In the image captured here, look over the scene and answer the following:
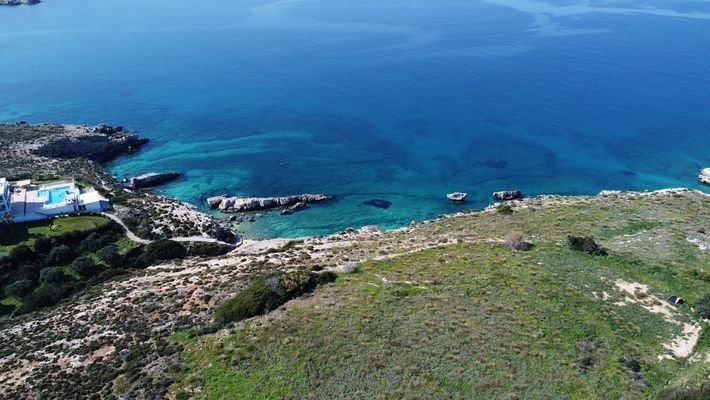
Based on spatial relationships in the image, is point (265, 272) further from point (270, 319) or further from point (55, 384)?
point (55, 384)

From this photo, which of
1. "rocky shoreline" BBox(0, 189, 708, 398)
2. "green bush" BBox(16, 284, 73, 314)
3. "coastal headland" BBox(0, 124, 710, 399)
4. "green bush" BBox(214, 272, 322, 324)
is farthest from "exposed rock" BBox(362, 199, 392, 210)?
"green bush" BBox(16, 284, 73, 314)

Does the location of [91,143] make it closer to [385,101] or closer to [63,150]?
[63,150]

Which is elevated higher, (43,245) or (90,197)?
(90,197)

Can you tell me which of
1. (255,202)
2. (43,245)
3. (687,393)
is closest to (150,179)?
(255,202)

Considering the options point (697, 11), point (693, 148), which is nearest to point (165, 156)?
point (693, 148)

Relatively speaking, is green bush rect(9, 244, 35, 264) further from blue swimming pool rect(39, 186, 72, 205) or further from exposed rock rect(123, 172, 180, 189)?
exposed rock rect(123, 172, 180, 189)

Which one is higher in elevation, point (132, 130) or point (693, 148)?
point (132, 130)
